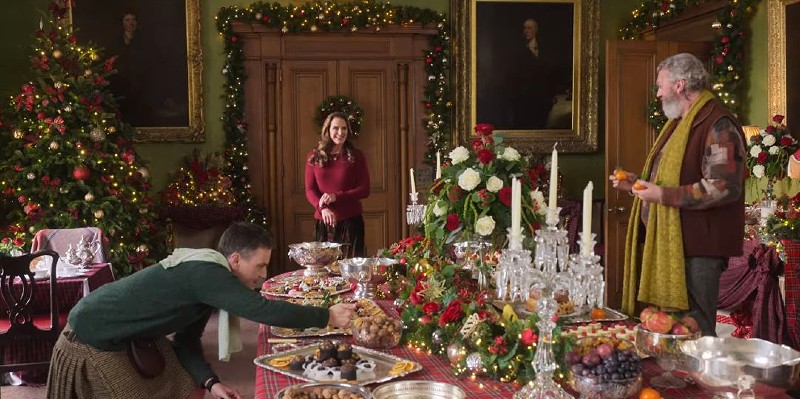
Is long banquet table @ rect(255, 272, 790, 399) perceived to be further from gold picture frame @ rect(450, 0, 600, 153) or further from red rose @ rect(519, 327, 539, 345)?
gold picture frame @ rect(450, 0, 600, 153)

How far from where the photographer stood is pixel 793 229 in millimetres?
4656

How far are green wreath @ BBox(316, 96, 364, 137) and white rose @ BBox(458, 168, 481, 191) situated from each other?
4.90 meters

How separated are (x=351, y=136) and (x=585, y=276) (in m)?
6.02

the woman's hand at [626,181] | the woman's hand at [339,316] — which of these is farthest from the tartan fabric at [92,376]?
the woman's hand at [626,181]

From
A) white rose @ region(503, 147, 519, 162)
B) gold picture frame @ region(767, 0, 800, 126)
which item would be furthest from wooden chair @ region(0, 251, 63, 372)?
gold picture frame @ region(767, 0, 800, 126)

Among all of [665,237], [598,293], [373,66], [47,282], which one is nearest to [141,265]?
[47,282]

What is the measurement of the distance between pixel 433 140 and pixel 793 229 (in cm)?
391

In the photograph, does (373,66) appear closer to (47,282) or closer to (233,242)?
(47,282)

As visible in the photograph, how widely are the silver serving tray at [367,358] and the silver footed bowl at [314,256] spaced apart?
1.52 m

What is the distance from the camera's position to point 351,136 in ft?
25.9

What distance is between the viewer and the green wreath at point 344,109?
25.5 ft

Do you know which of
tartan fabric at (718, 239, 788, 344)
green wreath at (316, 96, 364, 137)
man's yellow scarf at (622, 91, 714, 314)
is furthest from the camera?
green wreath at (316, 96, 364, 137)

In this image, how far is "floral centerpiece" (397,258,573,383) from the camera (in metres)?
2.12

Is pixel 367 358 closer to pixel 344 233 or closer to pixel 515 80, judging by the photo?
pixel 344 233
